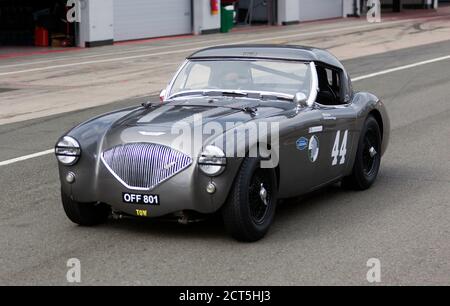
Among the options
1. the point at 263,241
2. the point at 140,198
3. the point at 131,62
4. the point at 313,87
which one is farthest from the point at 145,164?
the point at 131,62

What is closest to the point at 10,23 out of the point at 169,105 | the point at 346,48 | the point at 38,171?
the point at 346,48

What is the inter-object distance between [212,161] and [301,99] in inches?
59.1

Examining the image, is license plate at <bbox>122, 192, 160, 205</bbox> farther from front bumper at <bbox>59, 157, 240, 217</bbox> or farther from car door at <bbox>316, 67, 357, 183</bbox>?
car door at <bbox>316, 67, 357, 183</bbox>

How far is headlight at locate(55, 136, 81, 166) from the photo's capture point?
6.78m

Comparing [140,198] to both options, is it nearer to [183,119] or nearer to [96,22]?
[183,119]

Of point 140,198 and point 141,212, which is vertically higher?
point 140,198

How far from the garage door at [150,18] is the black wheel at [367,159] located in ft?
78.3

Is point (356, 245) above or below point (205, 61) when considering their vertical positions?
below

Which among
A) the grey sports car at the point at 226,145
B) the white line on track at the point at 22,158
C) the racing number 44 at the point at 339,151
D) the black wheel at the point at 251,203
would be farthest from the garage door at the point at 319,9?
the black wheel at the point at 251,203

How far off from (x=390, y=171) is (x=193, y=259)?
3896 millimetres

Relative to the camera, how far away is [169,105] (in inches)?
300

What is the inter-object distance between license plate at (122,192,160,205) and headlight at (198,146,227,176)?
42 cm

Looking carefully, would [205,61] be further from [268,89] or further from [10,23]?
[10,23]

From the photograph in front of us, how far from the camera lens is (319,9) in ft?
147
